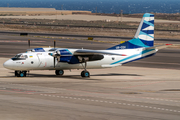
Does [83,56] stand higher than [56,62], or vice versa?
[83,56]

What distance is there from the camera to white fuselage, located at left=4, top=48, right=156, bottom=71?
38375 mm

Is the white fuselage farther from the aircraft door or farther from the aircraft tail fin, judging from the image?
the aircraft tail fin

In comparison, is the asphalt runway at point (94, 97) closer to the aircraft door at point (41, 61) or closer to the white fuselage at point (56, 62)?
the white fuselage at point (56, 62)

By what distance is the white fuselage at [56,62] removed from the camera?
38.4 meters

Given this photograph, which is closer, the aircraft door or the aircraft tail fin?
the aircraft door

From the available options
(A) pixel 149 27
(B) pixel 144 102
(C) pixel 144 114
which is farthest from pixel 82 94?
(A) pixel 149 27

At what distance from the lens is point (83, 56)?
4038cm

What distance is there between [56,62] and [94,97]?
13030 millimetres

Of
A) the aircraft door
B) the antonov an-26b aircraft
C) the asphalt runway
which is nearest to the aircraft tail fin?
the antonov an-26b aircraft

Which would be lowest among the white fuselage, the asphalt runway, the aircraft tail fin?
the asphalt runway

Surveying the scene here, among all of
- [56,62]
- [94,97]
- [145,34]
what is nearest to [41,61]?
[56,62]

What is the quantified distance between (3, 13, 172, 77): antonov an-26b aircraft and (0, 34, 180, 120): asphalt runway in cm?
179

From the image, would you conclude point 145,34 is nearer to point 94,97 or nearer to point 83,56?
point 83,56

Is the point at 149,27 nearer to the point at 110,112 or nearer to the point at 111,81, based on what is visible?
the point at 111,81
